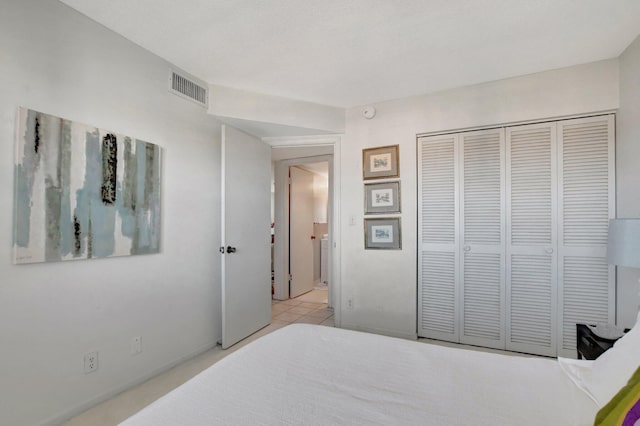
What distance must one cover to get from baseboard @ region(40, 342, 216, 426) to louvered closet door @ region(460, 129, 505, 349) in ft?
8.36

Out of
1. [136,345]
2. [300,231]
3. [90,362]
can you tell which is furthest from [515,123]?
[90,362]

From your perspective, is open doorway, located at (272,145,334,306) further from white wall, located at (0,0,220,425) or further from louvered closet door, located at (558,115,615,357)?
louvered closet door, located at (558,115,615,357)

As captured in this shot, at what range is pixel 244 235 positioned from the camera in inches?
124

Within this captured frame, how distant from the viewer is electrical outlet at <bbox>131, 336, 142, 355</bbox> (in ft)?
7.17

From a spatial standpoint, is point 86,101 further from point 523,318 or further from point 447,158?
point 523,318

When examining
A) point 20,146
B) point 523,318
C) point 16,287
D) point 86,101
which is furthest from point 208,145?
point 523,318

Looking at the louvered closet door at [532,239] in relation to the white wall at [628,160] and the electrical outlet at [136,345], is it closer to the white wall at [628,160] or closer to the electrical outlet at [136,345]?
the white wall at [628,160]

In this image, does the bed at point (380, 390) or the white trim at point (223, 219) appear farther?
the white trim at point (223, 219)

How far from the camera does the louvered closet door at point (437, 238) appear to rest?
9.70 ft

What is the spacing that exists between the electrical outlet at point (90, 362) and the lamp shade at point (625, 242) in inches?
130

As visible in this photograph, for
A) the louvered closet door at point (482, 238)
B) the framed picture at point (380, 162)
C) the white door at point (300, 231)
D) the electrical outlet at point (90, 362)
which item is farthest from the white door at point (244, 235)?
the louvered closet door at point (482, 238)

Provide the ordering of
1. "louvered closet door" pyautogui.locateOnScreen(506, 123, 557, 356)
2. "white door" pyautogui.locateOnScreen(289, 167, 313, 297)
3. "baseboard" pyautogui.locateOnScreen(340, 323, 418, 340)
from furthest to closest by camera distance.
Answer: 1. "white door" pyautogui.locateOnScreen(289, 167, 313, 297)
2. "baseboard" pyautogui.locateOnScreen(340, 323, 418, 340)
3. "louvered closet door" pyautogui.locateOnScreen(506, 123, 557, 356)

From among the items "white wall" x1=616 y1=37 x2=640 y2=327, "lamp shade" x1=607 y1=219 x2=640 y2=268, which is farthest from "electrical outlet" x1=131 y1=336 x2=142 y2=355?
"white wall" x1=616 y1=37 x2=640 y2=327

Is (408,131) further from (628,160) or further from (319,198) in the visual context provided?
(319,198)
